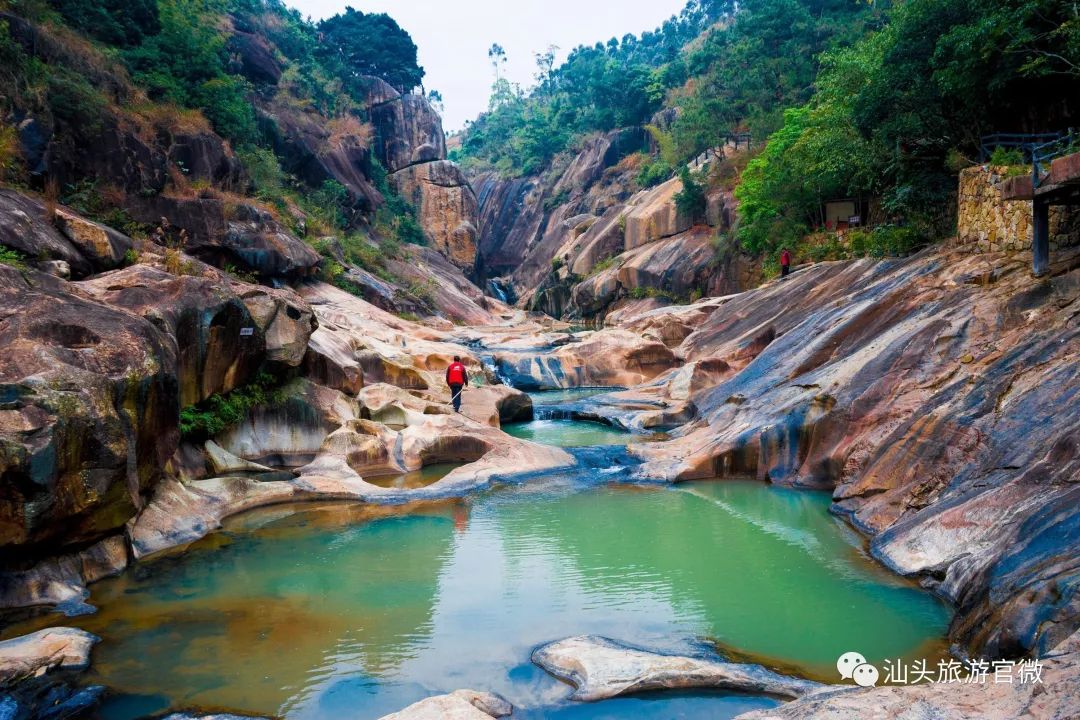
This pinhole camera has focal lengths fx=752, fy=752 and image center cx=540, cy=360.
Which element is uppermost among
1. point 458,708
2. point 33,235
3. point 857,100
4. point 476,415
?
point 857,100

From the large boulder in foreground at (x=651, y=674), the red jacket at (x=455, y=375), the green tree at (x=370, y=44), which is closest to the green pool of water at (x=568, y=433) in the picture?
the red jacket at (x=455, y=375)

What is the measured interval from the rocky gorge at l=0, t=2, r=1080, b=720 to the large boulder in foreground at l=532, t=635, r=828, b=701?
2 centimetres

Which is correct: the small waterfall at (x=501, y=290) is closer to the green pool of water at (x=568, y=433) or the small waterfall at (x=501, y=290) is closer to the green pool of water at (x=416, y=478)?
the green pool of water at (x=568, y=433)

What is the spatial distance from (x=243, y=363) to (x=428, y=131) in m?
39.8

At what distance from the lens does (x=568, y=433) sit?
1708cm

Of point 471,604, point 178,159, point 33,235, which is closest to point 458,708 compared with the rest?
point 471,604

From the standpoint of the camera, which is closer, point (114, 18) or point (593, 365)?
point (593, 365)

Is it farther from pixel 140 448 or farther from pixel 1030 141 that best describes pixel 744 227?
pixel 140 448

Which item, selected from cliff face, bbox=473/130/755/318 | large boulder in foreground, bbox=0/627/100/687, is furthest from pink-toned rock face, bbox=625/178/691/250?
large boulder in foreground, bbox=0/627/100/687

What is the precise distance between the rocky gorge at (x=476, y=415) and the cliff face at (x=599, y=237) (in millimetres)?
9388

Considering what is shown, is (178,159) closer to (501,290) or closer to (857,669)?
(857,669)

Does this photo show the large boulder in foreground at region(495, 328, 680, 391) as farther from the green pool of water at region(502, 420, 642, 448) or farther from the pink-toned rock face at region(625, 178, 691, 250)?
the pink-toned rock face at region(625, 178, 691, 250)

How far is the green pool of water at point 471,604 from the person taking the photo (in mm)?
6004

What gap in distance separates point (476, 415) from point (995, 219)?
10787mm
